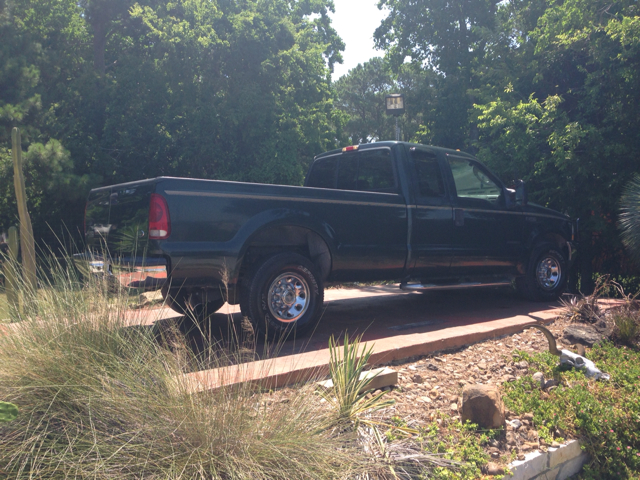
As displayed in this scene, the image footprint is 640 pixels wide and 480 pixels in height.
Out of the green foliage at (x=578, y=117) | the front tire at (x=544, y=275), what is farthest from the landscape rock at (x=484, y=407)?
the green foliage at (x=578, y=117)

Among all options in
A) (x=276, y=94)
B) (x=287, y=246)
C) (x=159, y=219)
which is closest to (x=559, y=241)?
(x=287, y=246)

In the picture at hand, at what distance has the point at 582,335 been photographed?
17.5ft

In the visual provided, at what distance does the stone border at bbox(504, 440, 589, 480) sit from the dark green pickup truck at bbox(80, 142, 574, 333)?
6.97 feet

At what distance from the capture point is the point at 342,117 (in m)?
21.8

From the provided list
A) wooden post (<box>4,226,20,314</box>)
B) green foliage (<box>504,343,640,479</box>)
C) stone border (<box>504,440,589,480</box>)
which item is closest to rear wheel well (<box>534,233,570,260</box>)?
green foliage (<box>504,343,640,479</box>)

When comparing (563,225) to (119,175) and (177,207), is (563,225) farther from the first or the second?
(119,175)

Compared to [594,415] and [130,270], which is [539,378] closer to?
[594,415]

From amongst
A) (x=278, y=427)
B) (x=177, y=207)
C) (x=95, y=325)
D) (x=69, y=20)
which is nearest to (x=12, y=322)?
(x=95, y=325)

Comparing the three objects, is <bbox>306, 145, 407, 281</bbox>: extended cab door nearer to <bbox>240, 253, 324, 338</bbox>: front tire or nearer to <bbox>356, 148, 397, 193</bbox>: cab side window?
<bbox>356, 148, 397, 193</bbox>: cab side window

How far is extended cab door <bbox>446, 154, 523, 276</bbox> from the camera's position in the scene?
6930 millimetres

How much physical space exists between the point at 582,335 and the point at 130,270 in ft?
14.2

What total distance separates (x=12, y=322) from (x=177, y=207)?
5.29 ft

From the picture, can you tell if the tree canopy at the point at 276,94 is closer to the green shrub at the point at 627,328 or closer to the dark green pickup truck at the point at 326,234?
the dark green pickup truck at the point at 326,234

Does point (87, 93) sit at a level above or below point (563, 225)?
above
